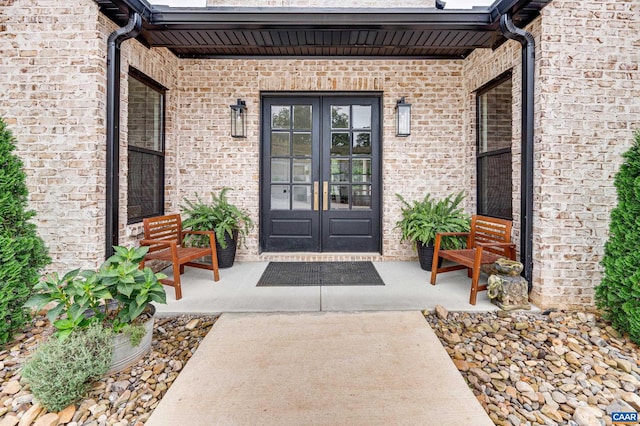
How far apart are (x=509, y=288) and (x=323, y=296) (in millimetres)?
1733

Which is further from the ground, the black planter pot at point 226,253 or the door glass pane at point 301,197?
the door glass pane at point 301,197

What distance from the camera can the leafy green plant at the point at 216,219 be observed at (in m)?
4.02

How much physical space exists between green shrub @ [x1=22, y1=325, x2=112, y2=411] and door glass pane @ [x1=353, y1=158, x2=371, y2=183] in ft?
12.0

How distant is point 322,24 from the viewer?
325cm

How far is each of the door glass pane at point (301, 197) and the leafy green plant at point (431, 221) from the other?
4.47 ft

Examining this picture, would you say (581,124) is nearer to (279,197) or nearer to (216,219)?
(279,197)

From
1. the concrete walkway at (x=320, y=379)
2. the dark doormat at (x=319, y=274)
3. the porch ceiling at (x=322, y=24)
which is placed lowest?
the concrete walkway at (x=320, y=379)

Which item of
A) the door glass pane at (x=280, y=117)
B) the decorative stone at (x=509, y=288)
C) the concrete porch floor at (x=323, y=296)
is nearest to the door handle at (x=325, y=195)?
the door glass pane at (x=280, y=117)

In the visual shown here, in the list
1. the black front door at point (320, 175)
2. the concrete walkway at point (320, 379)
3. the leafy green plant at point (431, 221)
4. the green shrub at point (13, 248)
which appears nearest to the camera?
the concrete walkway at point (320, 379)

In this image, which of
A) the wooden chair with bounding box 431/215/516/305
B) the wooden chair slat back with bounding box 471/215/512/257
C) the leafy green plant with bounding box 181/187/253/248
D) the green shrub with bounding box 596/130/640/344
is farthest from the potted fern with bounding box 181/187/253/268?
the green shrub with bounding box 596/130/640/344

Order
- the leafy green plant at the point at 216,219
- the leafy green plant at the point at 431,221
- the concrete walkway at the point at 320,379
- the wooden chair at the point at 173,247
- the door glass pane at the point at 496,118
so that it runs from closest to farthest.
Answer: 1. the concrete walkway at the point at 320,379
2. the wooden chair at the point at 173,247
3. the door glass pane at the point at 496,118
4. the leafy green plant at the point at 431,221
5. the leafy green plant at the point at 216,219

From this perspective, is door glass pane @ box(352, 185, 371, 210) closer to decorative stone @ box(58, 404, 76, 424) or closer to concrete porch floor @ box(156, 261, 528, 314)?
concrete porch floor @ box(156, 261, 528, 314)

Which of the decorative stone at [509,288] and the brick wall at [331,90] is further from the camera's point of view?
the brick wall at [331,90]

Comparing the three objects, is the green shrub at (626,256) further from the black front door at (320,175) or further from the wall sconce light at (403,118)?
the black front door at (320,175)
